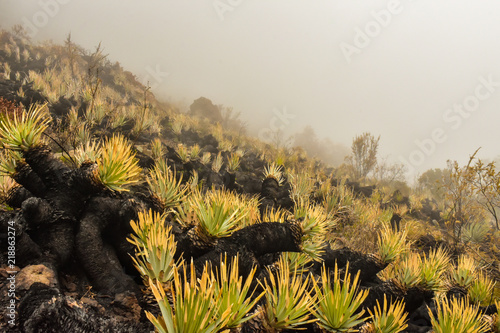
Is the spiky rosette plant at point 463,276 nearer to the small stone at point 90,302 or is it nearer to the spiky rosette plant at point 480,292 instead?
the spiky rosette plant at point 480,292

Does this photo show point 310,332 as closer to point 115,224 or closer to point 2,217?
point 115,224

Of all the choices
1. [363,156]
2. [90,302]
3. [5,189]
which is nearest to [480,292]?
[90,302]

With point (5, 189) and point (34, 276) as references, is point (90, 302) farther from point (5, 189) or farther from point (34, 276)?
point (5, 189)

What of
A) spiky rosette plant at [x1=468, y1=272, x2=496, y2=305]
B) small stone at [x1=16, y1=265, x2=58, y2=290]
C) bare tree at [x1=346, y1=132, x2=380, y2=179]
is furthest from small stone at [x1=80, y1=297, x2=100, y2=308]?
bare tree at [x1=346, y1=132, x2=380, y2=179]

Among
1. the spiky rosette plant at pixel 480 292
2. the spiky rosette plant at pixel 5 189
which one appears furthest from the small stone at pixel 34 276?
the spiky rosette plant at pixel 480 292

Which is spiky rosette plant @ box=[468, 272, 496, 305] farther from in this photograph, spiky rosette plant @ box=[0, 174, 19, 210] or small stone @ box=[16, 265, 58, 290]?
spiky rosette plant @ box=[0, 174, 19, 210]

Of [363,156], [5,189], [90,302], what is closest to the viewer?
[90,302]

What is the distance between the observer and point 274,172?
689 centimetres

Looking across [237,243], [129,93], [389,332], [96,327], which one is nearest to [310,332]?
[389,332]

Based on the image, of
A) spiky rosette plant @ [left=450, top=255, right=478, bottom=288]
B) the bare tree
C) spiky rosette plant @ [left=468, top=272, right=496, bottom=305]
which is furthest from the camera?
the bare tree

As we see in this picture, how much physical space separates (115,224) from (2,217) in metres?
0.95

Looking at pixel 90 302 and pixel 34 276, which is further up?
pixel 34 276

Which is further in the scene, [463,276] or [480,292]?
[463,276]

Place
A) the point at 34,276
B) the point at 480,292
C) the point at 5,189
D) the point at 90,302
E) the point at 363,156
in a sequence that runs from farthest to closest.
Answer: the point at 363,156, the point at 480,292, the point at 5,189, the point at 90,302, the point at 34,276
